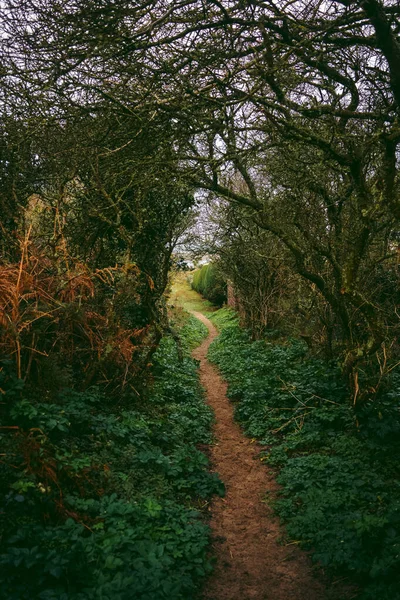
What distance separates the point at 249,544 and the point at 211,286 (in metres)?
26.7

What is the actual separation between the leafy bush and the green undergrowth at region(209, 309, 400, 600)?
19.1 m

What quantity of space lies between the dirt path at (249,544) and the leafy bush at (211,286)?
21189 mm

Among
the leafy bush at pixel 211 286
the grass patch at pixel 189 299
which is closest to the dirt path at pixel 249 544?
the leafy bush at pixel 211 286

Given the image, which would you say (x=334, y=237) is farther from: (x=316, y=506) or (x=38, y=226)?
(x=38, y=226)

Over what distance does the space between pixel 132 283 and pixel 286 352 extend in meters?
4.98

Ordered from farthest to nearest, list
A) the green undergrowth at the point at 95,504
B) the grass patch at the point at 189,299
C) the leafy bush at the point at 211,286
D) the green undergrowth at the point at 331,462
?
the grass patch at the point at 189,299 < the leafy bush at the point at 211,286 < the green undergrowth at the point at 331,462 < the green undergrowth at the point at 95,504

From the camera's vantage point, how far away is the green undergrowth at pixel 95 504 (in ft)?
10.6

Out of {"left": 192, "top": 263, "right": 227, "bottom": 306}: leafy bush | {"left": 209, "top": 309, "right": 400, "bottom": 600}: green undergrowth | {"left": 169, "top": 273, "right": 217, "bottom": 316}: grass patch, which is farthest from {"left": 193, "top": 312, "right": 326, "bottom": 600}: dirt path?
{"left": 169, "top": 273, "right": 217, "bottom": 316}: grass patch

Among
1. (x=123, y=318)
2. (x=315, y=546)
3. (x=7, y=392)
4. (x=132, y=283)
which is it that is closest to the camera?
(x=315, y=546)

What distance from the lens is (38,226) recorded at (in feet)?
29.6

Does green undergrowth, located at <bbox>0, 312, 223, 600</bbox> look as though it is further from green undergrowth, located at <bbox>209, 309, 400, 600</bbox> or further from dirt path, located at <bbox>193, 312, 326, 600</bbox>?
green undergrowth, located at <bbox>209, 309, 400, 600</bbox>

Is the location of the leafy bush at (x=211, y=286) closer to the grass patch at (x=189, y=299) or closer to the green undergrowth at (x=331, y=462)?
the grass patch at (x=189, y=299)

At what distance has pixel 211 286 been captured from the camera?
103 feet

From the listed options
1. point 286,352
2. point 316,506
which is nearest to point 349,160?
point 316,506
